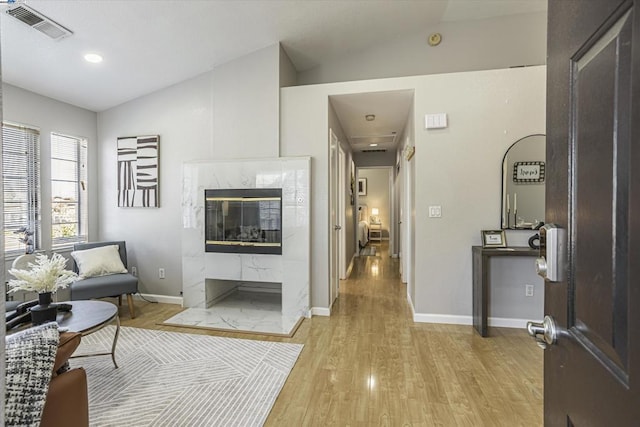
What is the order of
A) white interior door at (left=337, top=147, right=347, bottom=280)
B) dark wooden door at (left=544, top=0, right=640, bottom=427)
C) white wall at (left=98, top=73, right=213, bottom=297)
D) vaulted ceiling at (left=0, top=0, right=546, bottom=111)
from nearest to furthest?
dark wooden door at (left=544, top=0, right=640, bottom=427)
vaulted ceiling at (left=0, top=0, right=546, bottom=111)
white wall at (left=98, top=73, right=213, bottom=297)
white interior door at (left=337, top=147, right=347, bottom=280)

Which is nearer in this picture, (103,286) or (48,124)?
(103,286)

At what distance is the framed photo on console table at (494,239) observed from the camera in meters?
2.95

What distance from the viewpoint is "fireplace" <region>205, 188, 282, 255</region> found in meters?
3.43

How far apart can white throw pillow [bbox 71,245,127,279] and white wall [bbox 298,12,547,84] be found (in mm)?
3677

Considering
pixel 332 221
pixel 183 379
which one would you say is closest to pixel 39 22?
pixel 183 379

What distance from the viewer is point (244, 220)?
3.54 metres

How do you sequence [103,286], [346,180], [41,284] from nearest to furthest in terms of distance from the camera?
1. [41,284]
2. [103,286]
3. [346,180]

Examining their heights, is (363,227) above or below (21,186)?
below

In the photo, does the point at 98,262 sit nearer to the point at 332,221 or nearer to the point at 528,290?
the point at 332,221

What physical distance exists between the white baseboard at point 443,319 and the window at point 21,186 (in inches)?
173

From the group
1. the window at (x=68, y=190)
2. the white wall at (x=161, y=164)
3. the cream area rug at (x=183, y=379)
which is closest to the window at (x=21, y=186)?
the window at (x=68, y=190)

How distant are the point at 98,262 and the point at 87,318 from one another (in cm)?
165

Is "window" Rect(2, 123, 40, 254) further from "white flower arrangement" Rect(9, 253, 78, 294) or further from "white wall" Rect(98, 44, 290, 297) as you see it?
"white flower arrangement" Rect(9, 253, 78, 294)

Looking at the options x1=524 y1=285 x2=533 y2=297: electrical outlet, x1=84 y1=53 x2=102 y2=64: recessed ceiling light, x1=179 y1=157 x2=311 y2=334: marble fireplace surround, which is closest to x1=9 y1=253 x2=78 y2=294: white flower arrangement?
x1=179 y1=157 x2=311 y2=334: marble fireplace surround
